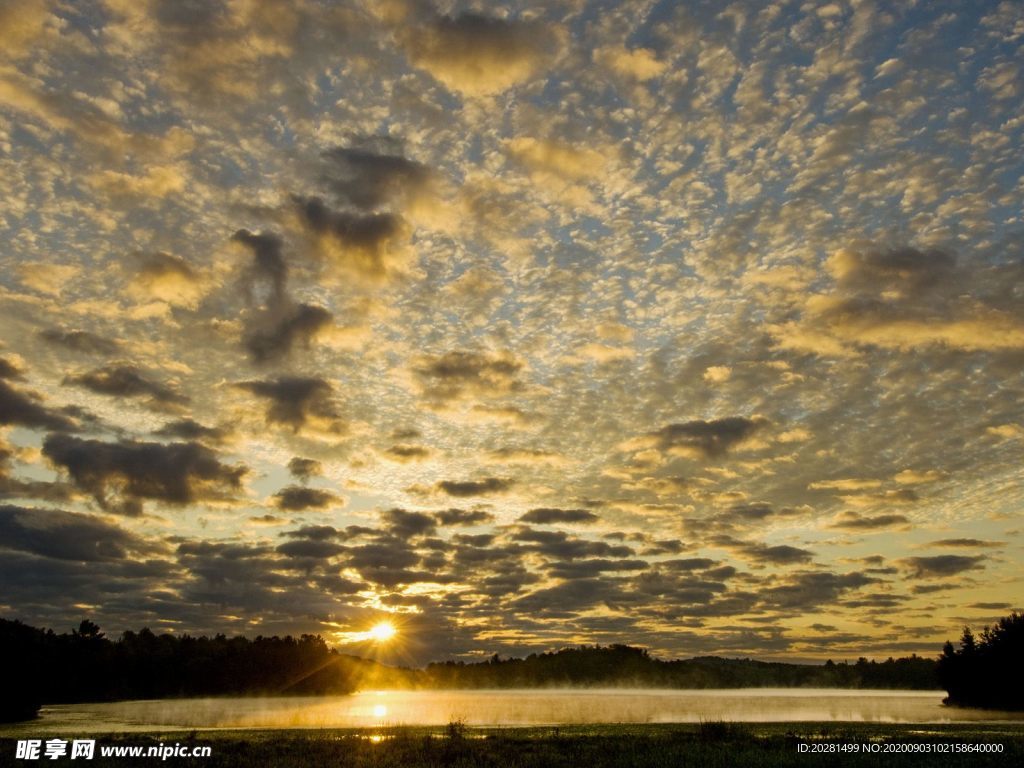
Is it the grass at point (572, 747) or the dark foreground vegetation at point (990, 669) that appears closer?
A: the grass at point (572, 747)

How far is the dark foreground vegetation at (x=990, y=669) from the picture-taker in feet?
479

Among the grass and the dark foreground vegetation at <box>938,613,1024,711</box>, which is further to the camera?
the dark foreground vegetation at <box>938,613,1024,711</box>

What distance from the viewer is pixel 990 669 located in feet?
501

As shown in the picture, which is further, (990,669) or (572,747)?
(990,669)

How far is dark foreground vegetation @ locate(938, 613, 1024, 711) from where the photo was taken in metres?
146

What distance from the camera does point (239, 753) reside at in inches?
2264

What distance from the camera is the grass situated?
52.8 m

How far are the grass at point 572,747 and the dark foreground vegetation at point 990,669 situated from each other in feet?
270

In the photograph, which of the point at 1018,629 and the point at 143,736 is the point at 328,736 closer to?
the point at 143,736

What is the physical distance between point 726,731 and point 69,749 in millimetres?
61417

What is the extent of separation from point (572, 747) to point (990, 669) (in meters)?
→ 136

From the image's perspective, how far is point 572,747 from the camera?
61688 millimetres

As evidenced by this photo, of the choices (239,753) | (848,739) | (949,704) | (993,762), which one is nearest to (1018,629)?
(949,704)

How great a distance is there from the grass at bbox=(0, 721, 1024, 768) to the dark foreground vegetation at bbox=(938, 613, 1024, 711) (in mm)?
82368
